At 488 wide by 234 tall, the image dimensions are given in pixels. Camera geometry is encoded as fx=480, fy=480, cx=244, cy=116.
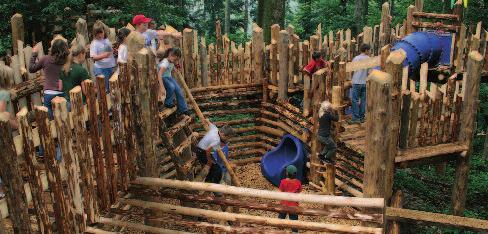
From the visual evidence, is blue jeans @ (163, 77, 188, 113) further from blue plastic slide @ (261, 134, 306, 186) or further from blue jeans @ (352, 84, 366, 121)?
blue jeans @ (352, 84, 366, 121)

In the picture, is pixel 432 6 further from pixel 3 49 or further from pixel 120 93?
pixel 120 93

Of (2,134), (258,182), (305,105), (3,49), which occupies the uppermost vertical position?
(2,134)

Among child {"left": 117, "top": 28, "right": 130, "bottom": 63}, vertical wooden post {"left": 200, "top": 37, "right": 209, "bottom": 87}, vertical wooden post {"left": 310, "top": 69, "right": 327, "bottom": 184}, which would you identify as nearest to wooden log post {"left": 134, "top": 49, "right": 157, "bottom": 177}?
child {"left": 117, "top": 28, "right": 130, "bottom": 63}

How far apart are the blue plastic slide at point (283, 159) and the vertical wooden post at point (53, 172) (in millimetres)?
5651

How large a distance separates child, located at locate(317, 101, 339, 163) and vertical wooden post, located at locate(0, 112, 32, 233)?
507 cm

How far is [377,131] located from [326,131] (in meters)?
2.63

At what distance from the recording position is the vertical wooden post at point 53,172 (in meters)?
4.21

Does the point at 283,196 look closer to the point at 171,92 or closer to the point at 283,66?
the point at 171,92

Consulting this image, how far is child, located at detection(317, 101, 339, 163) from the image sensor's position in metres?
7.99

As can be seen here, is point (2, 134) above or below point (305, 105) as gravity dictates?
above

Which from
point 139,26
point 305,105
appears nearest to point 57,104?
point 139,26

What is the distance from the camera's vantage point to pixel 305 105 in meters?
9.08

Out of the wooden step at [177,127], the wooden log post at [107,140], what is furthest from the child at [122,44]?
the wooden log post at [107,140]

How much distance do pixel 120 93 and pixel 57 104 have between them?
3.31 feet
